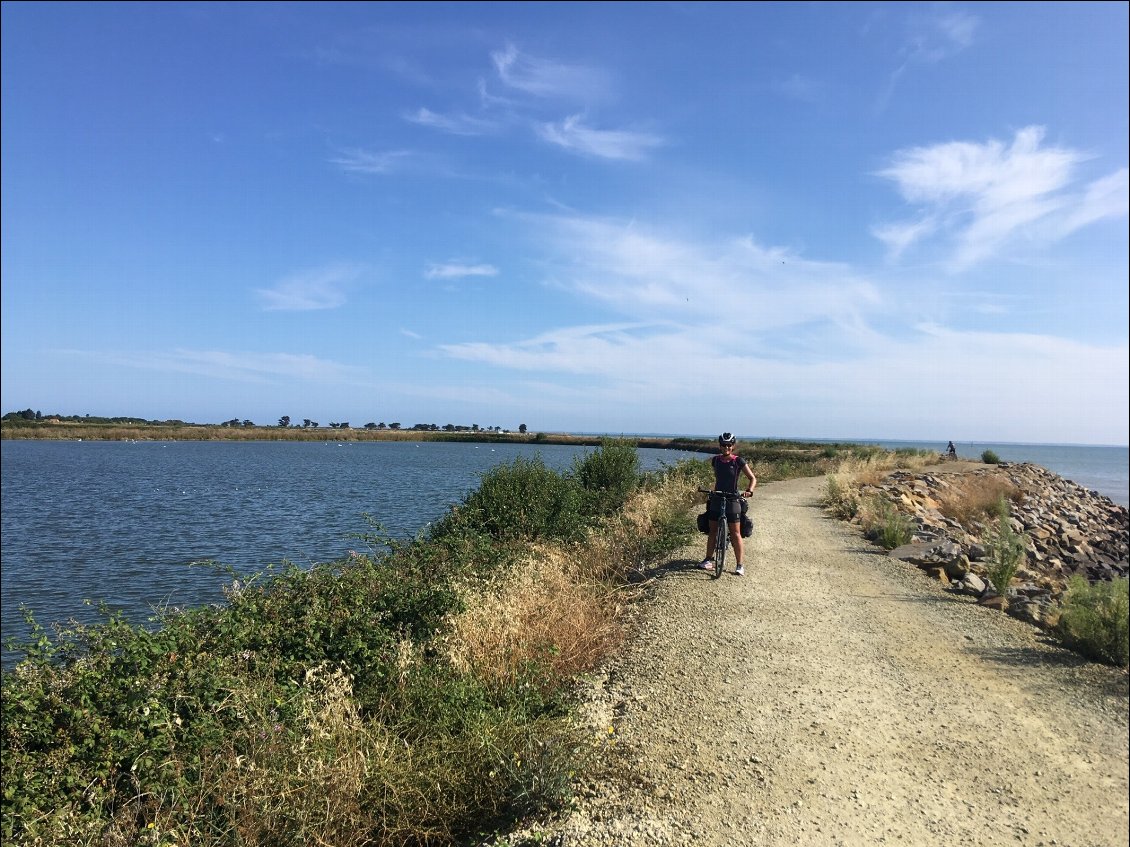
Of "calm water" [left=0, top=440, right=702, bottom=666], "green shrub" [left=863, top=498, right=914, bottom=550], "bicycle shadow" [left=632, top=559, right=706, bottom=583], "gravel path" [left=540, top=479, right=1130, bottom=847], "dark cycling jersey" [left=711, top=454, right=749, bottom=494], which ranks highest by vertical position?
"dark cycling jersey" [left=711, top=454, right=749, bottom=494]

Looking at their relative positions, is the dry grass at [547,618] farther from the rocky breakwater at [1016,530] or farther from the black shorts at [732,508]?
the rocky breakwater at [1016,530]

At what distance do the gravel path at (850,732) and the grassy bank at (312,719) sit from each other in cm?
50

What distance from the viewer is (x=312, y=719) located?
4523 mm

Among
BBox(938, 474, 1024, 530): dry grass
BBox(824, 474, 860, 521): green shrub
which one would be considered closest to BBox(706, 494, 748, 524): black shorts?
BBox(824, 474, 860, 521): green shrub

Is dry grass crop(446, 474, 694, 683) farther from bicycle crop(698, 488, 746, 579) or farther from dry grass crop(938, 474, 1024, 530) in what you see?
dry grass crop(938, 474, 1024, 530)

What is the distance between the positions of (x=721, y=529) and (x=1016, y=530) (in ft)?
46.7

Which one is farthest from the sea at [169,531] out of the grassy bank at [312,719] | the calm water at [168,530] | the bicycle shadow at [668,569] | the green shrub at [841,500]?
the green shrub at [841,500]

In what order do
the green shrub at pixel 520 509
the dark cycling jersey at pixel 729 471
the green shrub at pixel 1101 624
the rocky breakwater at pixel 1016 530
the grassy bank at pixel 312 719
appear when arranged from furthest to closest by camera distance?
the green shrub at pixel 520 509 < the rocky breakwater at pixel 1016 530 < the dark cycling jersey at pixel 729 471 < the green shrub at pixel 1101 624 < the grassy bank at pixel 312 719

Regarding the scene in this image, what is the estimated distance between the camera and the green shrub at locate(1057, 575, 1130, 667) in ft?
19.7

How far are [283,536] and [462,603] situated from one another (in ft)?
34.9

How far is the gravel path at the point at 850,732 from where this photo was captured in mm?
3766

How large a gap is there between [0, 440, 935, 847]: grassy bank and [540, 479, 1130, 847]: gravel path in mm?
499

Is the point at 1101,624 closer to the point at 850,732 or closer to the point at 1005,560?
the point at 1005,560

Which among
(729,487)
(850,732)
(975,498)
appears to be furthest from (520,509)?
(975,498)
